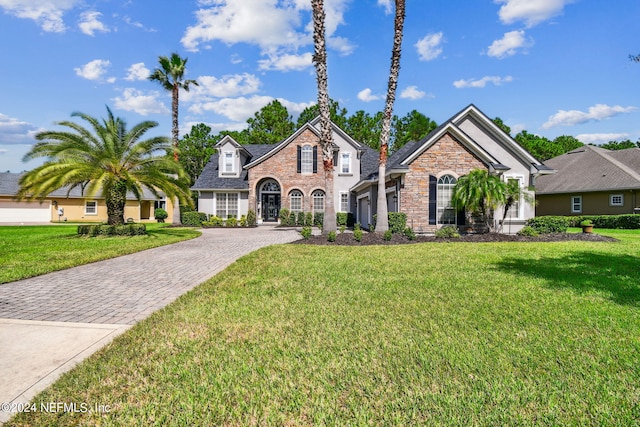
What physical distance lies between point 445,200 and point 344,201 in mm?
11540

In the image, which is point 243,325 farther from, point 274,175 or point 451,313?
point 274,175

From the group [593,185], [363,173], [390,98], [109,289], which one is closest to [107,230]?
[109,289]

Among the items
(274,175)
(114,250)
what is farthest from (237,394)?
(274,175)

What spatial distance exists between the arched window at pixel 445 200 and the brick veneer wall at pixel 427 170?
0.37 meters

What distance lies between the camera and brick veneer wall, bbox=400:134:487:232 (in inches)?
661

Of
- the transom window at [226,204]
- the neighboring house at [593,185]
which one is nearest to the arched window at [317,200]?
the transom window at [226,204]

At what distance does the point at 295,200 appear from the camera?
2716cm

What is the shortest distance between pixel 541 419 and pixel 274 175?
25.4 meters

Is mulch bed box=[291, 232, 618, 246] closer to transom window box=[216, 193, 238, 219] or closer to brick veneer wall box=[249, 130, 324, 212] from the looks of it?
brick veneer wall box=[249, 130, 324, 212]

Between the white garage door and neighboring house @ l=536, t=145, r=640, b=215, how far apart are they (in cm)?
4795

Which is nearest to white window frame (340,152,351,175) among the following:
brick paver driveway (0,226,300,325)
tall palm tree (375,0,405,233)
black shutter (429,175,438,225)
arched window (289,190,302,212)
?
arched window (289,190,302,212)

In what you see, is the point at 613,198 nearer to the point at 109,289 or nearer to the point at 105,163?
the point at 109,289

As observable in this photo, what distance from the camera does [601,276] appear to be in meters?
7.14

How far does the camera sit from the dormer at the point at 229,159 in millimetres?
28766
